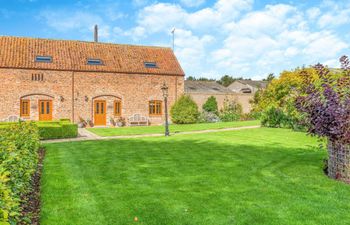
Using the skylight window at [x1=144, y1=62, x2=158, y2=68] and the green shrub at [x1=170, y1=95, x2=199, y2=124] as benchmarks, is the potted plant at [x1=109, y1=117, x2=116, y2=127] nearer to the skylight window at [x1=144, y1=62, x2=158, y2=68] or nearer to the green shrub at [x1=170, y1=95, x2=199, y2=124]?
the green shrub at [x1=170, y1=95, x2=199, y2=124]

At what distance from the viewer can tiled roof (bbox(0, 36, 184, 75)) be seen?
24531mm

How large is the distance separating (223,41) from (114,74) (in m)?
10.5

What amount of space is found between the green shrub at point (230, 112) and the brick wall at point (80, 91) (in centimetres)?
540

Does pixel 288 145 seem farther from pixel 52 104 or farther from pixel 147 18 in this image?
pixel 52 104

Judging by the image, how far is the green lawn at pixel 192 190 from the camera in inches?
187

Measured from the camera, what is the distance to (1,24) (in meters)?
25.1

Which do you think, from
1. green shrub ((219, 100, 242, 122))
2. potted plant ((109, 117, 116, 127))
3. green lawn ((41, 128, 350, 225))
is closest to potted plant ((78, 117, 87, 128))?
potted plant ((109, 117, 116, 127))

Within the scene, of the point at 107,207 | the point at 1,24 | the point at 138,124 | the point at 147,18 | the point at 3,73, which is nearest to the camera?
the point at 107,207

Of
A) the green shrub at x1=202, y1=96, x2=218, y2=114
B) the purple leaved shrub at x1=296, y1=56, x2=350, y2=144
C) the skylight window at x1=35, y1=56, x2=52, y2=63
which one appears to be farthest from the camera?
the green shrub at x1=202, y1=96, x2=218, y2=114

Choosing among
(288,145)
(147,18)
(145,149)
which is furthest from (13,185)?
(147,18)

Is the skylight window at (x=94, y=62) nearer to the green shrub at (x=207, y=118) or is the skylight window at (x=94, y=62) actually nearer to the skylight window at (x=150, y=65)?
the skylight window at (x=150, y=65)

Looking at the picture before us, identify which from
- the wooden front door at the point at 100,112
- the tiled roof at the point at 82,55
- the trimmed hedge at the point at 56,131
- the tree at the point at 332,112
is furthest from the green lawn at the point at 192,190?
the tiled roof at the point at 82,55

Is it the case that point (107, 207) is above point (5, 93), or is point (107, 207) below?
below

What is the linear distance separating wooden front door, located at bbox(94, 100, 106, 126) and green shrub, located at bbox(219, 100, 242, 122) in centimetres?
1159
